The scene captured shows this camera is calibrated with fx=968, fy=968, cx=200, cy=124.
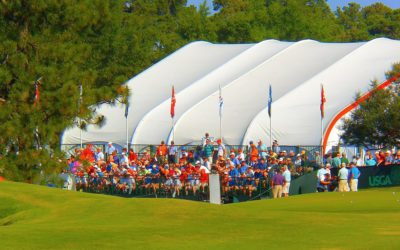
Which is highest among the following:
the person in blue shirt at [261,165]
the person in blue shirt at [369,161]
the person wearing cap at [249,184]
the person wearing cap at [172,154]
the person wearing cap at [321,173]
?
the person wearing cap at [172,154]

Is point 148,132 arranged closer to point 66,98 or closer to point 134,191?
point 134,191

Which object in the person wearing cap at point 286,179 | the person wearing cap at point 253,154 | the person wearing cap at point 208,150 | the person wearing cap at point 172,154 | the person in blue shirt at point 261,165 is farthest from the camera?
the person wearing cap at point 172,154

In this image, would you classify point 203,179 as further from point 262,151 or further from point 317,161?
point 317,161

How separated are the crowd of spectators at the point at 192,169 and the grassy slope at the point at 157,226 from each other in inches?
511

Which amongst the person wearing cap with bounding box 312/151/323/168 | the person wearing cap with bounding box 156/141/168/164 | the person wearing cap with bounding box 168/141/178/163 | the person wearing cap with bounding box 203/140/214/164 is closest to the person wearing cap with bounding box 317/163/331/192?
the person wearing cap with bounding box 312/151/323/168

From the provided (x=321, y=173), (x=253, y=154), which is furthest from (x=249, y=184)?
(x=253, y=154)

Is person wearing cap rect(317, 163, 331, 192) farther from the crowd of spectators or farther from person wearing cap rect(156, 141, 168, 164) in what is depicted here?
person wearing cap rect(156, 141, 168, 164)

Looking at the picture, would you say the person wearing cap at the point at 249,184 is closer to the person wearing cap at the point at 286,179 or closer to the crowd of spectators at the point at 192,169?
the crowd of spectators at the point at 192,169

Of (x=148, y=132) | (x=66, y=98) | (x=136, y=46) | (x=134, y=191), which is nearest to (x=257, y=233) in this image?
(x=66, y=98)

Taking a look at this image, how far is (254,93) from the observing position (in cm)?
4653

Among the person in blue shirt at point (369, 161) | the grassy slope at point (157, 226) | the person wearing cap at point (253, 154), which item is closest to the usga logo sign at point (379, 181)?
the person in blue shirt at point (369, 161)

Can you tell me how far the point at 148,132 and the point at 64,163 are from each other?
17825mm

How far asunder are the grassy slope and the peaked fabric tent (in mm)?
25403

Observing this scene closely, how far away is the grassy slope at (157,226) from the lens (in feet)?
37.0
